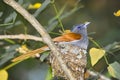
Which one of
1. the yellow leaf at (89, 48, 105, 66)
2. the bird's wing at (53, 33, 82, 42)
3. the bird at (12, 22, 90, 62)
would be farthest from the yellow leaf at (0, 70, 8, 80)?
the yellow leaf at (89, 48, 105, 66)

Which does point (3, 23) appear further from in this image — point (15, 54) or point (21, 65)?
point (21, 65)

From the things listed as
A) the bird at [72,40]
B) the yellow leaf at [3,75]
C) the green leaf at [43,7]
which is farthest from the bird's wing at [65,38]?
the yellow leaf at [3,75]

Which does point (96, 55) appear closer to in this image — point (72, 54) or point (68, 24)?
point (72, 54)

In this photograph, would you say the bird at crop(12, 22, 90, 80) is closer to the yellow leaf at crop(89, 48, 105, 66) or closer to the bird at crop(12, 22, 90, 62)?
the bird at crop(12, 22, 90, 62)

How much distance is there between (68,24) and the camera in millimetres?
4227

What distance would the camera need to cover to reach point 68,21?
4414mm

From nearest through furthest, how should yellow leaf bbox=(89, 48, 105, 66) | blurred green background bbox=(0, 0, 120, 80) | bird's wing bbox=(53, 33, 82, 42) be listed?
yellow leaf bbox=(89, 48, 105, 66) → bird's wing bbox=(53, 33, 82, 42) → blurred green background bbox=(0, 0, 120, 80)

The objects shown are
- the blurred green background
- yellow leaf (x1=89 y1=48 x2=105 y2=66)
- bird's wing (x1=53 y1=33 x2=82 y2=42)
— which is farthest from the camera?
the blurred green background

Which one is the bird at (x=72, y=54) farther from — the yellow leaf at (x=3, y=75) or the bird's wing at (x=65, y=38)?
the yellow leaf at (x=3, y=75)

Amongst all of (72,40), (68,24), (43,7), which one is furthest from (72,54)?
(68,24)

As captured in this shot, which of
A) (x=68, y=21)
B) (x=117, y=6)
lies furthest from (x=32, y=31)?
(x=117, y=6)

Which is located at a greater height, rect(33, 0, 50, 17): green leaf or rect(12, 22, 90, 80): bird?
rect(33, 0, 50, 17): green leaf

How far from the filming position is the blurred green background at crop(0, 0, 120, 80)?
2.17 m

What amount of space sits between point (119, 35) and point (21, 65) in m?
0.85
